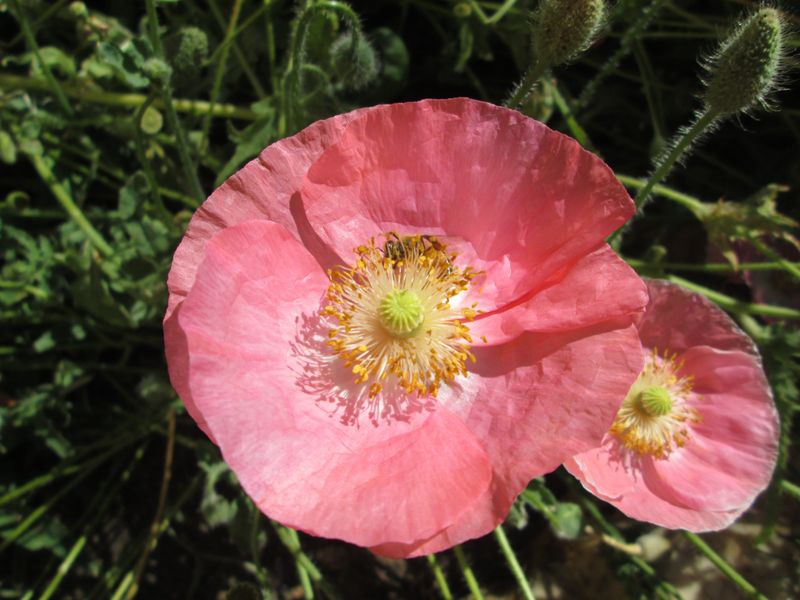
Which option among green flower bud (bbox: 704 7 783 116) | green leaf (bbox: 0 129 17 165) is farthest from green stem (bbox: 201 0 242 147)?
green flower bud (bbox: 704 7 783 116)

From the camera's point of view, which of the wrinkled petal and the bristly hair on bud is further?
the bristly hair on bud

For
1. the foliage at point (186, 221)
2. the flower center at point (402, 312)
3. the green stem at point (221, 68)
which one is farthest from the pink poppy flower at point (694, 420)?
the green stem at point (221, 68)

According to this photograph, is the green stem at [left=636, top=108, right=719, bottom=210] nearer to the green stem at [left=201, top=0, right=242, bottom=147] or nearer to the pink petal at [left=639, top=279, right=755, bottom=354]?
the pink petal at [left=639, top=279, right=755, bottom=354]

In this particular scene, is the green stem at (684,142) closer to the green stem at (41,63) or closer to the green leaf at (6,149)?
the green stem at (41,63)

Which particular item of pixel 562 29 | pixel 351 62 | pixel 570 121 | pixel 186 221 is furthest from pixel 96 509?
pixel 562 29

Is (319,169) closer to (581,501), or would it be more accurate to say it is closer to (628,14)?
(628,14)


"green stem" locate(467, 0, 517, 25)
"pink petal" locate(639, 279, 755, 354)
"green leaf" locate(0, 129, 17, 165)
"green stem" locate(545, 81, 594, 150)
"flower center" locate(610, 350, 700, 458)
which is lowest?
"flower center" locate(610, 350, 700, 458)
